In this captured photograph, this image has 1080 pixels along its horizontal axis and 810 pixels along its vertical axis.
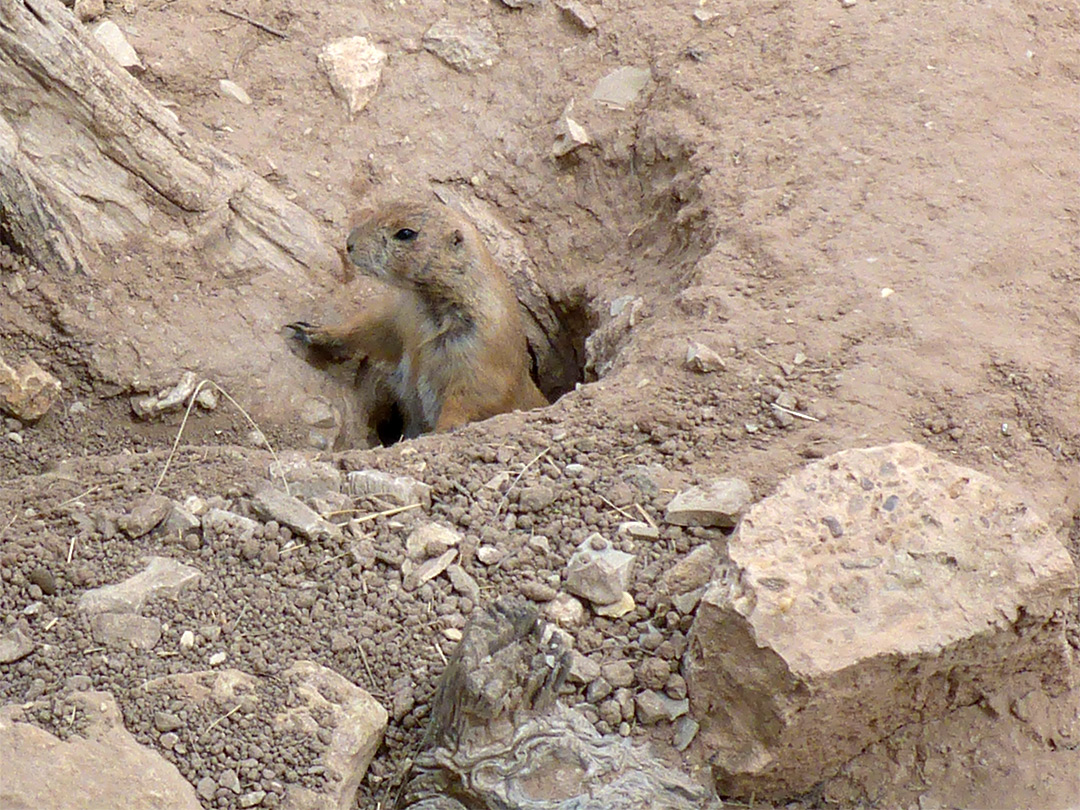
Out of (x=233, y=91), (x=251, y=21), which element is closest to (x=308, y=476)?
(x=233, y=91)

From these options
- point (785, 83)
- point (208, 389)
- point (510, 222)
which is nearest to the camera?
point (208, 389)

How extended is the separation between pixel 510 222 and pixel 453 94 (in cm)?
83

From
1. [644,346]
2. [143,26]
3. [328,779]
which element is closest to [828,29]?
[644,346]

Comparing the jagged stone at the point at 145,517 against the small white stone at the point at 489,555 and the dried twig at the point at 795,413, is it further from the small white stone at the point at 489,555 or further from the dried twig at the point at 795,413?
the dried twig at the point at 795,413

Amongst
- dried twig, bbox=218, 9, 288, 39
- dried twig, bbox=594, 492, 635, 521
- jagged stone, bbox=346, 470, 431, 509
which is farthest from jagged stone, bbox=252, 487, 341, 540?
dried twig, bbox=218, 9, 288, 39

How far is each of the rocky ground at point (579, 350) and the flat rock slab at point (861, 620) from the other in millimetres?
141

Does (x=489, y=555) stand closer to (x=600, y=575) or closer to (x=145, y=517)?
(x=600, y=575)

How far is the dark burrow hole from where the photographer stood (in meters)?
6.79

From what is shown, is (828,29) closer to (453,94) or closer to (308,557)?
(453,94)

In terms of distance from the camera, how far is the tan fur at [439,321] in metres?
6.26

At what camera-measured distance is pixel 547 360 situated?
24.5 ft

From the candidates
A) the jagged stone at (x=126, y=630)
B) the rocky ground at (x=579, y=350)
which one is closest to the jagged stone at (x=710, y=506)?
the rocky ground at (x=579, y=350)

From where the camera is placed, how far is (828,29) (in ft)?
21.9

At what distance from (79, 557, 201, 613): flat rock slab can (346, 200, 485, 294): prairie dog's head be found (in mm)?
2580
